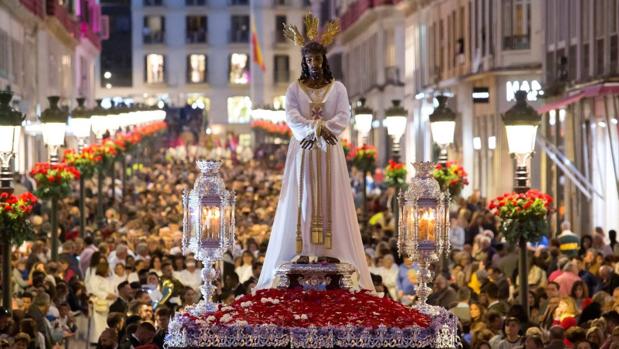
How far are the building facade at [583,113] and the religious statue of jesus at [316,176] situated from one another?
17597mm

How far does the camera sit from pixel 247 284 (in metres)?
23.2

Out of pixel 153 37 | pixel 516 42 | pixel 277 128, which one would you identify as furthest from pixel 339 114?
pixel 153 37

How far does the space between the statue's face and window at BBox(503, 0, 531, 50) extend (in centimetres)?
3192

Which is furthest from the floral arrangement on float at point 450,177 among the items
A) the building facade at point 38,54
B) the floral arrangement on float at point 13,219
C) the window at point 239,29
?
the window at point 239,29

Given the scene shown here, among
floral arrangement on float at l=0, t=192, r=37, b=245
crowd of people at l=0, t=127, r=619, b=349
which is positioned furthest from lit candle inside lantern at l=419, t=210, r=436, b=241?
floral arrangement on float at l=0, t=192, r=37, b=245

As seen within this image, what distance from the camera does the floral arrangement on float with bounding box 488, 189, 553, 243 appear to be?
75.1ft

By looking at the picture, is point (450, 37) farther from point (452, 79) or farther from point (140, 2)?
point (140, 2)

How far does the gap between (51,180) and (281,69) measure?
10409 centimetres

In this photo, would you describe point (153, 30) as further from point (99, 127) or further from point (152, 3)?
point (99, 127)

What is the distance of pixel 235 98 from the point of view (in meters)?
139

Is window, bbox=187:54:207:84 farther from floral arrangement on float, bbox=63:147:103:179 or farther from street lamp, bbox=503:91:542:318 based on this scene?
street lamp, bbox=503:91:542:318

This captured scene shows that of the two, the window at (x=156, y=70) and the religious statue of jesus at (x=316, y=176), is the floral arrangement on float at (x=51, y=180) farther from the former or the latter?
the window at (x=156, y=70)

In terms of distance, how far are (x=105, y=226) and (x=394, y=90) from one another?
36.7m

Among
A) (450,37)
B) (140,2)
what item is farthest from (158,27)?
(450,37)
